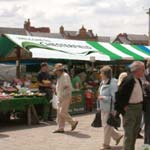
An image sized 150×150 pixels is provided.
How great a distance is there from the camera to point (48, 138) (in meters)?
10.4

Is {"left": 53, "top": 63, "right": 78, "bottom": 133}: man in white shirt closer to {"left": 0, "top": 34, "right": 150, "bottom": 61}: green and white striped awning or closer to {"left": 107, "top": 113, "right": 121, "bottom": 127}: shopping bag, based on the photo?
{"left": 107, "top": 113, "right": 121, "bottom": 127}: shopping bag

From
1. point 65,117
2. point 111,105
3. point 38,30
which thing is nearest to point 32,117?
point 65,117

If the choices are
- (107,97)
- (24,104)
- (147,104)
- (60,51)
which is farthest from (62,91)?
(60,51)

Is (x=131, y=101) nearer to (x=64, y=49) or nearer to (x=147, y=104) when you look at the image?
(x=147, y=104)

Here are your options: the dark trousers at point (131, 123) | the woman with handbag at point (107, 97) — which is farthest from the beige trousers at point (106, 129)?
the dark trousers at point (131, 123)

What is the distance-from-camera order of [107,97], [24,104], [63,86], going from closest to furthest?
[107,97]
[63,86]
[24,104]

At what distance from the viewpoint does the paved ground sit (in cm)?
930

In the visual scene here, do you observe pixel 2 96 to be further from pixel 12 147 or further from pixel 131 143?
pixel 131 143

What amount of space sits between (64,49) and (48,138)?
6.71 meters

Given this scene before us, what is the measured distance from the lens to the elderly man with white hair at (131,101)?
7255mm

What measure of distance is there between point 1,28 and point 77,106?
217 ft

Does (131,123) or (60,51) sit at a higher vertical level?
(60,51)

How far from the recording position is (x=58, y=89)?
1099 cm

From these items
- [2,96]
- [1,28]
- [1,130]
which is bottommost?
[1,130]
